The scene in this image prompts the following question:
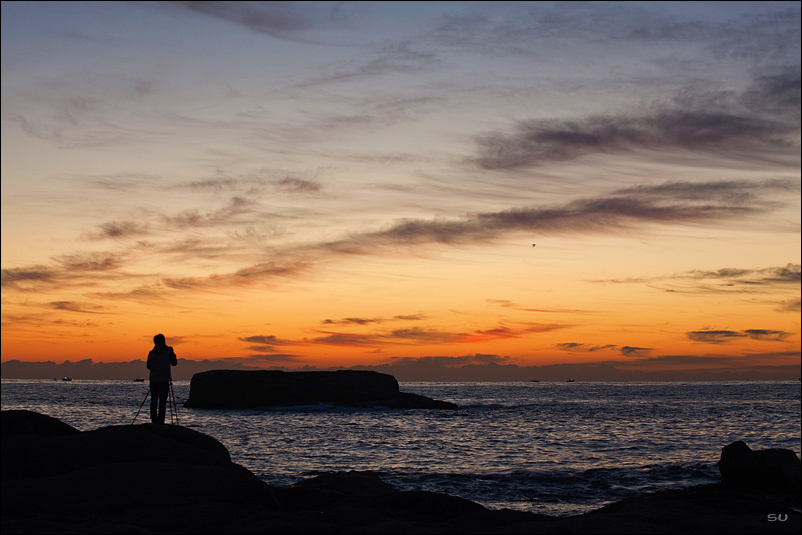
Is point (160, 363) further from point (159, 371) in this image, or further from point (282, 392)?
point (282, 392)

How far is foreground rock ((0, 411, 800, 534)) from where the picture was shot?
10.3 m

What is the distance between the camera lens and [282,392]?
9031cm

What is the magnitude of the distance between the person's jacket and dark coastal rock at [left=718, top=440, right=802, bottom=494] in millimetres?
17904

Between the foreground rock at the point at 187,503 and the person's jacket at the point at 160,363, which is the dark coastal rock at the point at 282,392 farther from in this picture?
the foreground rock at the point at 187,503

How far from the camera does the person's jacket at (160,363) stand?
18.3m

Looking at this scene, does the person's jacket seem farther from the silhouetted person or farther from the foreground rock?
the foreground rock

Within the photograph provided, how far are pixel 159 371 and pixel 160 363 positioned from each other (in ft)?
0.75

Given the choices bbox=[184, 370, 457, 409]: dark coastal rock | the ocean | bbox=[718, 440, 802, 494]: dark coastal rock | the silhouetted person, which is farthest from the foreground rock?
bbox=[184, 370, 457, 409]: dark coastal rock

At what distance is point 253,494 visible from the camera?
485 inches

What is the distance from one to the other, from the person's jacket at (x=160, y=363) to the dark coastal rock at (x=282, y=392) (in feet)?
224

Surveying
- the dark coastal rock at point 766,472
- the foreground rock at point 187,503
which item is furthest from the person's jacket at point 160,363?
the dark coastal rock at point 766,472

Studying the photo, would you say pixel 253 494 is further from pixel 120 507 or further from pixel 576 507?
pixel 576 507

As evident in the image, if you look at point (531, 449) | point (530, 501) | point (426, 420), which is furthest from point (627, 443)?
point (426, 420)

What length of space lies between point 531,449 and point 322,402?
2202 inches
